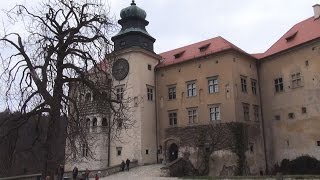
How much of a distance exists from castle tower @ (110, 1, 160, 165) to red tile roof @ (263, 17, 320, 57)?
10.9m

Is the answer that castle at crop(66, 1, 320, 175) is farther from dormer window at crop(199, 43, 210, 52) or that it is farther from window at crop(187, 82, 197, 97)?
dormer window at crop(199, 43, 210, 52)

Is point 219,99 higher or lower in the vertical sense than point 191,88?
lower

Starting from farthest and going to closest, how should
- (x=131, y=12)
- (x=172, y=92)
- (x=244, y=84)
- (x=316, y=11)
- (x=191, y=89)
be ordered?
1. (x=131, y=12)
2. (x=172, y=92)
3. (x=191, y=89)
4. (x=316, y=11)
5. (x=244, y=84)

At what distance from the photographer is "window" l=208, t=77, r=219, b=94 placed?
33688mm

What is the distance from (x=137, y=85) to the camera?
117 ft

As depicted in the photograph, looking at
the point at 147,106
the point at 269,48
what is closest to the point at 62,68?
the point at 147,106

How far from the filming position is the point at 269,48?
120 ft

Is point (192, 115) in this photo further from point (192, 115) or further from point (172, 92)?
point (172, 92)

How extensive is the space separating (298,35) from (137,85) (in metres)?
14.5

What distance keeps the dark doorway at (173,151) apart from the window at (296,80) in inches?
447

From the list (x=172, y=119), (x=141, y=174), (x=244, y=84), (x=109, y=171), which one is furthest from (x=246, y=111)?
(x=109, y=171)

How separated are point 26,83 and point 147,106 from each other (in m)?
23.9

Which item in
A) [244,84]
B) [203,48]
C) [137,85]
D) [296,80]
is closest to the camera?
[296,80]

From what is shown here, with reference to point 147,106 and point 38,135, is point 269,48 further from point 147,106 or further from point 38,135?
point 38,135
